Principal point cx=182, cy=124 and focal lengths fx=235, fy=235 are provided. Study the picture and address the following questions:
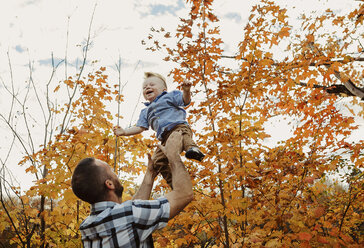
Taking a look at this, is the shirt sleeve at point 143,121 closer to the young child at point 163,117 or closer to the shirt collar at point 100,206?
the young child at point 163,117

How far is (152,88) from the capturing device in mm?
2695

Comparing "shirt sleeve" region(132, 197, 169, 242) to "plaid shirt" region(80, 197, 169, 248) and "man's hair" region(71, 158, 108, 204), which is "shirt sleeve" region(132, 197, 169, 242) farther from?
"man's hair" region(71, 158, 108, 204)

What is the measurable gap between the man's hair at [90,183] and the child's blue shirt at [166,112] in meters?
0.94

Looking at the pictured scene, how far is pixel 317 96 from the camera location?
6.19 m

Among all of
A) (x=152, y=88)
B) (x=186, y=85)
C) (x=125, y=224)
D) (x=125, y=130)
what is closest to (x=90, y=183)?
(x=125, y=224)

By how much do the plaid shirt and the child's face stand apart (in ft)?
4.73

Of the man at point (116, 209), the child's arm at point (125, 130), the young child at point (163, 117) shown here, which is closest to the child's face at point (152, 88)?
the young child at point (163, 117)

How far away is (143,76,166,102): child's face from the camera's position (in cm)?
269

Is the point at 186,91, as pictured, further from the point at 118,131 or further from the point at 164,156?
the point at 118,131

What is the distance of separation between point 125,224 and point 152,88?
1631 millimetres

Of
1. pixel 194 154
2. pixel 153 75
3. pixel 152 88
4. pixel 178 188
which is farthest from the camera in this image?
pixel 153 75

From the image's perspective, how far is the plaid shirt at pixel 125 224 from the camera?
1.40 m

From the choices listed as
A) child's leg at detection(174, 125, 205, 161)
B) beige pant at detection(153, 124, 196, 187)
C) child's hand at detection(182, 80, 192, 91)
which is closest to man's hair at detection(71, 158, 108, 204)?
beige pant at detection(153, 124, 196, 187)

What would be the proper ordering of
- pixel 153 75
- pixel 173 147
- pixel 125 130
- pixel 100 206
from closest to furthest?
pixel 100 206
pixel 173 147
pixel 125 130
pixel 153 75
